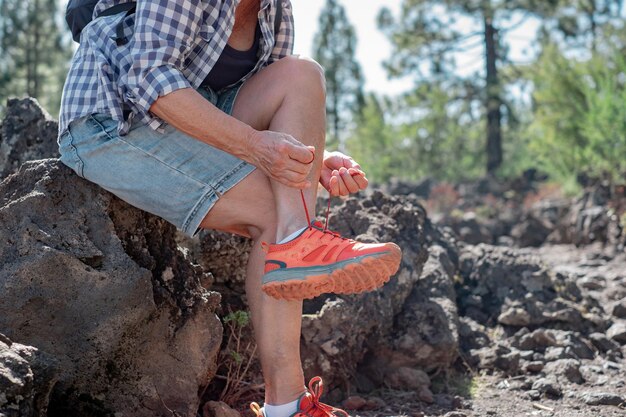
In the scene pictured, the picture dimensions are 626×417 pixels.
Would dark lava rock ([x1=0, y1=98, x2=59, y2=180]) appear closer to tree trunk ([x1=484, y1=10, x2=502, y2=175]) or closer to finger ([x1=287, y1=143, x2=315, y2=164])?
finger ([x1=287, y1=143, x2=315, y2=164])

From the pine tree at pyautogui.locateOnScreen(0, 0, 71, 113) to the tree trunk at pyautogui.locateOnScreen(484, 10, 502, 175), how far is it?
13.2 m

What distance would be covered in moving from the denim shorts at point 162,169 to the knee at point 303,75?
12.9 inches

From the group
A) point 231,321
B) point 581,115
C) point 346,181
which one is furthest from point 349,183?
point 581,115

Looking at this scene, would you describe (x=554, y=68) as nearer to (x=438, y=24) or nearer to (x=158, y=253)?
(x=438, y=24)

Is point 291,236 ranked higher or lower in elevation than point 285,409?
higher

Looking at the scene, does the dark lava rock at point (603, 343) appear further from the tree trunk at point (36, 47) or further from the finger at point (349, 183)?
the tree trunk at point (36, 47)

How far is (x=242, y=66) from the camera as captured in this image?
2.54m

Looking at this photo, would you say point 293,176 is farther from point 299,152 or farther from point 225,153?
point 225,153

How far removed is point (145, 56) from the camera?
2.10 m

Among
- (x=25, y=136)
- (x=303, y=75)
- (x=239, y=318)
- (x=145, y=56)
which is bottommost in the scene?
(x=239, y=318)

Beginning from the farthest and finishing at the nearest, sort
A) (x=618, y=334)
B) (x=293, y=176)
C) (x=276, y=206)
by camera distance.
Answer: (x=618, y=334) < (x=276, y=206) < (x=293, y=176)

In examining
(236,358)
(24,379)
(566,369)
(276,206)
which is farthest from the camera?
(566,369)

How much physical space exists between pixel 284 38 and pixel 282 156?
69 centimetres

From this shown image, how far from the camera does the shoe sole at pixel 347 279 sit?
2.00 m
